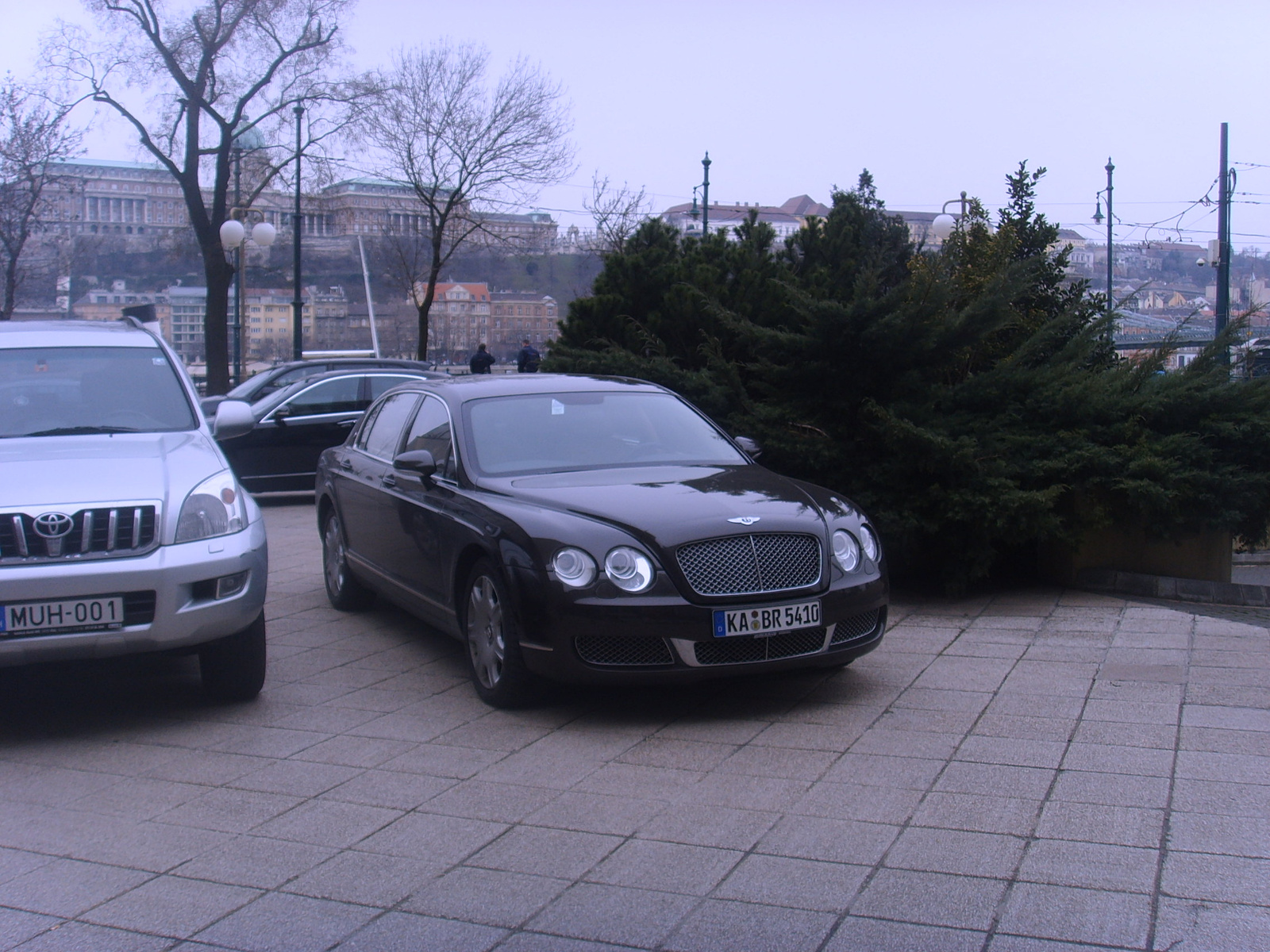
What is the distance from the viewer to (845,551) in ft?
18.6

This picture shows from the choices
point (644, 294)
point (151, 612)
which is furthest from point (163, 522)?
point (644, 294)

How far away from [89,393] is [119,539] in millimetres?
1632

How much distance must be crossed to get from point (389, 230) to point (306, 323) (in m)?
4.62

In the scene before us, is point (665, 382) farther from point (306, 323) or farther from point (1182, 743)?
point (306, 323)

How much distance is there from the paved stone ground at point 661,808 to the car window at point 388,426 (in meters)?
1.44

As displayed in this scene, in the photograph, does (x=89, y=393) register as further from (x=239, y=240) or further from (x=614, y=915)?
(x=239, y=240)

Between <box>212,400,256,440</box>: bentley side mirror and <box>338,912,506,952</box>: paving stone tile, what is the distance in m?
3.74

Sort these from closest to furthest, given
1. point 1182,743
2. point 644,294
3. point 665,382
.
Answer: point 1182,743 < point 665,382 < point 644,294

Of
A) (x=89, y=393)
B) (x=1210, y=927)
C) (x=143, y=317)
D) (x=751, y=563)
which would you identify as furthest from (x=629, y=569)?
(x=143, y=317)

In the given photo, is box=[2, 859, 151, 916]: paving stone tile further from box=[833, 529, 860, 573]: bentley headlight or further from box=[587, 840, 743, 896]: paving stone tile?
box=[833, 529, 860, 573]: bentley headlight

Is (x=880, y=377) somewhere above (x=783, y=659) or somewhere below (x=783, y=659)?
above

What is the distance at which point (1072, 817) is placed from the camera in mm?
4051

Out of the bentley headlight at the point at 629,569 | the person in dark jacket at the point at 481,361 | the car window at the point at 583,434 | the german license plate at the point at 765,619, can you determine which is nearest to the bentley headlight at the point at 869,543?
the german license plate at the point at 765,619

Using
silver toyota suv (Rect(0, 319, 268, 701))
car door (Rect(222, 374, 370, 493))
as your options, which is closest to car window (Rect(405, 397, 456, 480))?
silver toyota suv (Rect(0, 319, 268, 701))
